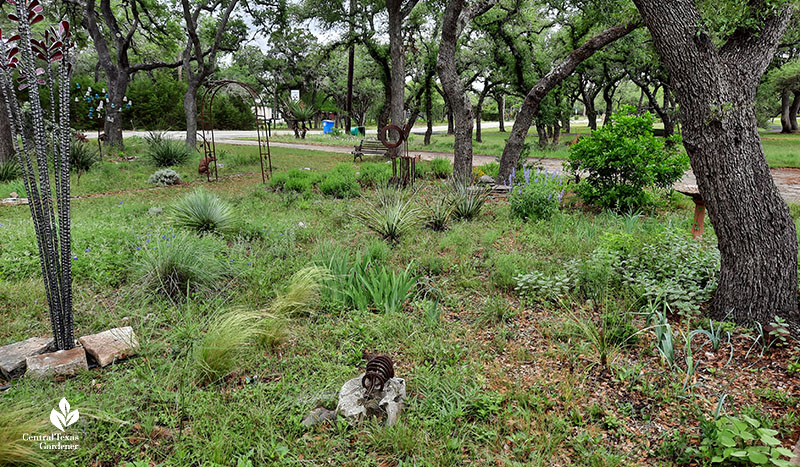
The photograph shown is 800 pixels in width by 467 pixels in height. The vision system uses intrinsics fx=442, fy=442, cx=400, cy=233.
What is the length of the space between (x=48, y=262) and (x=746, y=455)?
385 centimetres

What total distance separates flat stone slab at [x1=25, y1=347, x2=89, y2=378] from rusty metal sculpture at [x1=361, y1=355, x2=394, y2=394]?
1.84 meters

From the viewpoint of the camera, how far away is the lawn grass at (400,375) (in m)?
2.13

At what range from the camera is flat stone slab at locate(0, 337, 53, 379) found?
8.84 ft

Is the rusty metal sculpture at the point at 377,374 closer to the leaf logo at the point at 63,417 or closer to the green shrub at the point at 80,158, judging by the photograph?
the leaf logo at the point at 63,417

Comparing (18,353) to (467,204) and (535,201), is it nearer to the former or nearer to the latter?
(467,204)

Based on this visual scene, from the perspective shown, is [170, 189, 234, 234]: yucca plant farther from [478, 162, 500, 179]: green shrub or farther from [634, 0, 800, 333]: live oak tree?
[478, 162, 500, 179]: green shrub

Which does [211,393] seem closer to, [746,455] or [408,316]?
[408,316]

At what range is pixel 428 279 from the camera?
162 inches

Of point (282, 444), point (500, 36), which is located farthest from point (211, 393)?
point (500, 36)

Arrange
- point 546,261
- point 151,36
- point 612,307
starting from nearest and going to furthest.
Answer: point 612,307 < point 546,261 < point 151,36

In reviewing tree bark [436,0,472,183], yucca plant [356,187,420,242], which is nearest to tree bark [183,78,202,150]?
tree bark [436,0,472,183]

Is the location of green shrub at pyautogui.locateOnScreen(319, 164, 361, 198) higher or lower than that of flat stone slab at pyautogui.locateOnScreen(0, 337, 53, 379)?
higher

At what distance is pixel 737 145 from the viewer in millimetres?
3008

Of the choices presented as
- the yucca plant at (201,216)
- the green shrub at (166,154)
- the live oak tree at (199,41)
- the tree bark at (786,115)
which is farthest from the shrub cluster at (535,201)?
the tree bark at (786,115)
